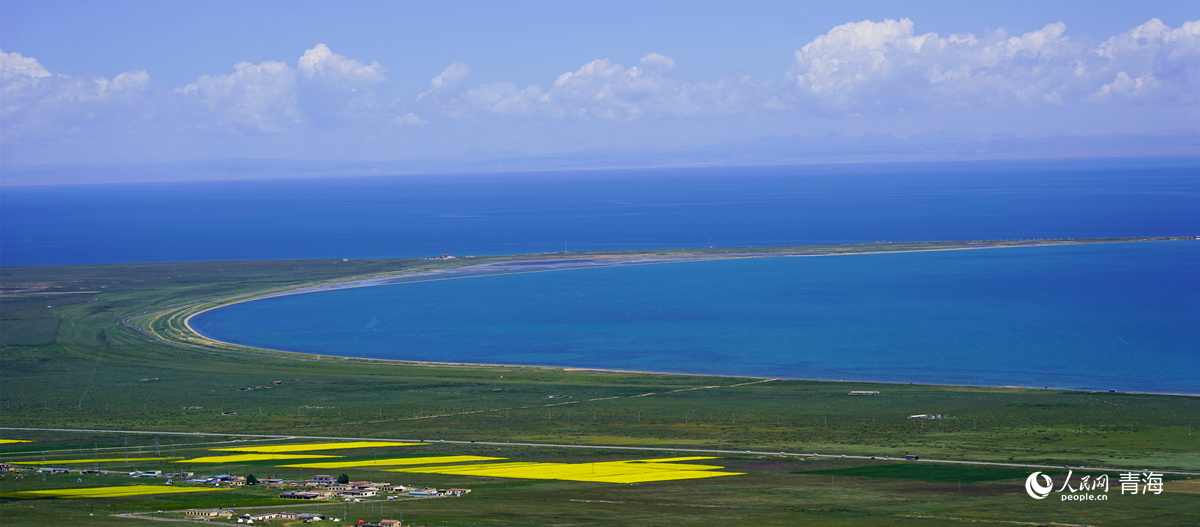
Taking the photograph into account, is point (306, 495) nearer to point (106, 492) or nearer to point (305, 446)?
point (106, 492)

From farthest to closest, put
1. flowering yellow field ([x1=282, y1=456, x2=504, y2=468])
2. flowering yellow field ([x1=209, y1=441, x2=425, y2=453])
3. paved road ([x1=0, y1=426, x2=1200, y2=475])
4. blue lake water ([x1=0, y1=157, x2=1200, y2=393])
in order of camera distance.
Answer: blue lake water ([x1=0, y1=157, x2=1200, y2=393]), flowering yellow field ([x1=209, y1=441, x2=425, y2=453]), flowering yellow field ([x1=282, y1=456, x2=504, y2=468]), paved road ([x1=0, y1=426, x2=1200, y2=475])

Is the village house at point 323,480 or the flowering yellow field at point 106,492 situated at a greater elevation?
the flowering yellow field at point 106,492

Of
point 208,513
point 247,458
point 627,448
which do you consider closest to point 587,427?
point 627,448

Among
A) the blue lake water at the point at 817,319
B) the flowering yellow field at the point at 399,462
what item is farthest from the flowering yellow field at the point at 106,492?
the blue lake water at the point at 817,319

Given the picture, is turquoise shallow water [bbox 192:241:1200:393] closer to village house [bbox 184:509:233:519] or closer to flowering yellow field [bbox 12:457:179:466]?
flowering yellow field [bbox 12:457:179:466]

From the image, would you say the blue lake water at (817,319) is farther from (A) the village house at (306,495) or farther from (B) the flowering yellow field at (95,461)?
(A) the village house at (306,495)

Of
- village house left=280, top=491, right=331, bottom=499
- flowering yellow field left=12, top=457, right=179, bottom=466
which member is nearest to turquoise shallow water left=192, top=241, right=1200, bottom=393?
flowering yellow field left=12, top=457, right=179, bottom=466

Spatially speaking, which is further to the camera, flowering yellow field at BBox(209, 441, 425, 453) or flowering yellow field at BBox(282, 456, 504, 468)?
flowering yellow field at BBox(209, 441, 425, 453)

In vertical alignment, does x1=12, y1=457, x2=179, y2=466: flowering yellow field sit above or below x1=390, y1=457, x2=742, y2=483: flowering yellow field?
above
